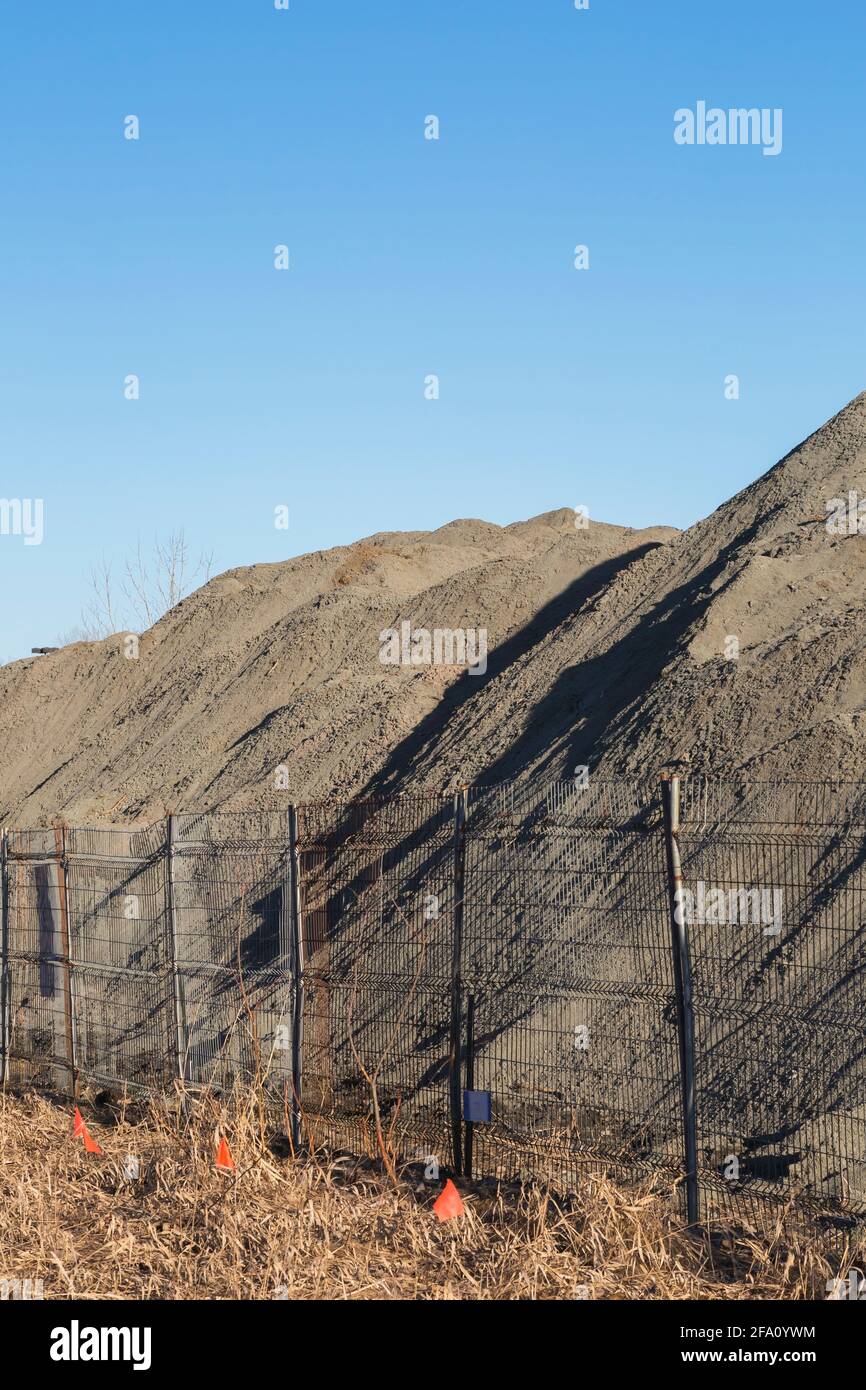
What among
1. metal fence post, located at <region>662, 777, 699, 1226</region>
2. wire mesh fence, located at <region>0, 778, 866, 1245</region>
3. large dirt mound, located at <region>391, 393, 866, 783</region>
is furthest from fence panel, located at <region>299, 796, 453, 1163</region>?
large dirt mound, located at <region>391, 393, 866, 783</region>

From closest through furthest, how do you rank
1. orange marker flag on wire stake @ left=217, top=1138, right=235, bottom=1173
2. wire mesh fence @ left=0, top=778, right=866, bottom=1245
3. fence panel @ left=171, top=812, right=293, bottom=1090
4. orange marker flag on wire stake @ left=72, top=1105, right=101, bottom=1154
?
wire mesh fence @ left=0, top=778, right=866, bottom=1245 < orange marker flag on wire stake @ left=217, top=1138, right=235, bottom=1173 < orange marker flag on wire stake @ left=72, top=1105, right=101, bottom=1154 < fence panel @ left=171, top=812, right=293, bottom=1090

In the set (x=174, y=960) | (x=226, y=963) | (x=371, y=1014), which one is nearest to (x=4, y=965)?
(x=174, y=960)

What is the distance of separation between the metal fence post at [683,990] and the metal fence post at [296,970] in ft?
9.32

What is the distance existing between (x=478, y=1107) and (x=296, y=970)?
1.82 metres

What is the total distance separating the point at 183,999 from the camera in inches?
398

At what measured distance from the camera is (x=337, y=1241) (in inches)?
258

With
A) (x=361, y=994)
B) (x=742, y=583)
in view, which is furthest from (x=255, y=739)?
(x=361, y=994)

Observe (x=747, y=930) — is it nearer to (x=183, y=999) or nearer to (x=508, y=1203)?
(x=508, y=1203)

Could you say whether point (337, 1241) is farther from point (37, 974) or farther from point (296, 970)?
point (37, 974)

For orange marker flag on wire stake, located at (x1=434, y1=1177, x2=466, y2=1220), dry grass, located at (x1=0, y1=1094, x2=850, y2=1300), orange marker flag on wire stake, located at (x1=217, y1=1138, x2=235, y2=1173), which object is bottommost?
dry grass, located at (x1=0, y1=1094, x2=850, y2=1300)

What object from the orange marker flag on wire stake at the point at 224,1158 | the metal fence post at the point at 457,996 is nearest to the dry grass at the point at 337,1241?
the orange marker flag on wire stake at the point at 224,1158

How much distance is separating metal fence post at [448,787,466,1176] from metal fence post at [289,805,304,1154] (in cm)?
119

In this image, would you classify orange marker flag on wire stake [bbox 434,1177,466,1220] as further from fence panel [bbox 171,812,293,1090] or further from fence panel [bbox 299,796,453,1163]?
fence panel [bbox 171,812,293,1090]

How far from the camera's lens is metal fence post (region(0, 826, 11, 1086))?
12.1 metres
